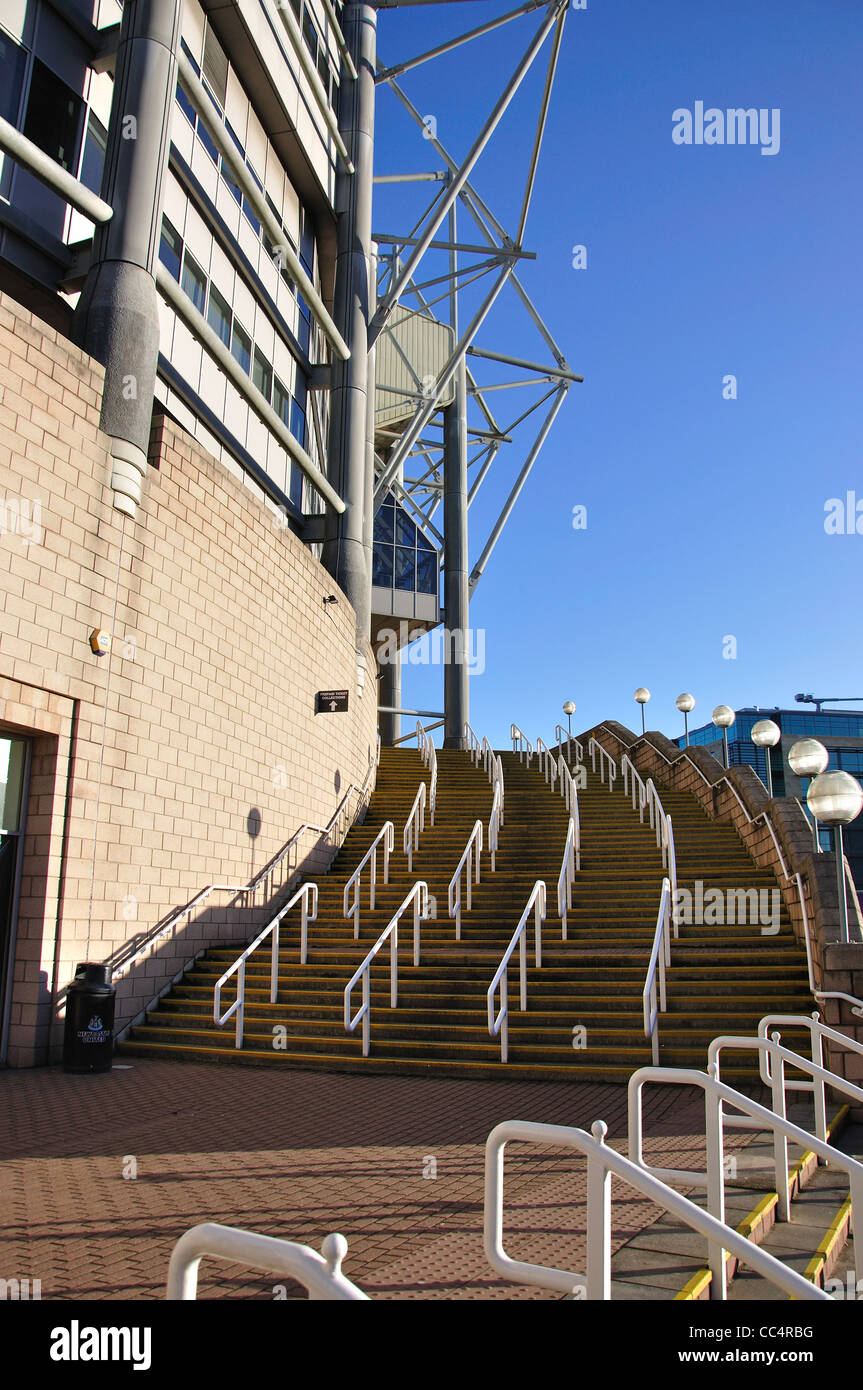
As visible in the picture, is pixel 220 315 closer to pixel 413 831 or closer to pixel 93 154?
pixel 93 154

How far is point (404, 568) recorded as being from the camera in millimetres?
38219

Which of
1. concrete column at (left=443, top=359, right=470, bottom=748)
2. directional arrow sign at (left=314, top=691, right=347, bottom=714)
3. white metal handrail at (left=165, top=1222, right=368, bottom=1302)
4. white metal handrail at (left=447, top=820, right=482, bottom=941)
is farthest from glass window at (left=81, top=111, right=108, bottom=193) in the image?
concrete column at (left=443, top=359, right=470, bottom=748)

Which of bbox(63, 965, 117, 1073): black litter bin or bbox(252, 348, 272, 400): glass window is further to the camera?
bbox(252, 348, 272, 400): glass window

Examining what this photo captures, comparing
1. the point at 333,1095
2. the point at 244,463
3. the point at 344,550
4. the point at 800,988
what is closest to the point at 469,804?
the point at 344,550

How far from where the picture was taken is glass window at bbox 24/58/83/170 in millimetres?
11867

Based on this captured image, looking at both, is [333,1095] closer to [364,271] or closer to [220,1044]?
[220,1044]

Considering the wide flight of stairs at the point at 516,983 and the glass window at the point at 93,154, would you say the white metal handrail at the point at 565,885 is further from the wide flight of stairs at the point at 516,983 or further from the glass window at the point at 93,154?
the glass window at the point at 93,154

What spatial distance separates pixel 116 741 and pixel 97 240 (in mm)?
5970

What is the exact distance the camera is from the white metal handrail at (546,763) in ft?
72.2

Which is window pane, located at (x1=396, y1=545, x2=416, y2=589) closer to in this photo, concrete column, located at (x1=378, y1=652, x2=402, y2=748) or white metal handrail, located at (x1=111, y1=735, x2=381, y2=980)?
concrete column, located at (x1=378, y1=652, x2=402, y2=748)

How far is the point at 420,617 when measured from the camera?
1508 inches

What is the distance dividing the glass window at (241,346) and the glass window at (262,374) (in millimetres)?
340

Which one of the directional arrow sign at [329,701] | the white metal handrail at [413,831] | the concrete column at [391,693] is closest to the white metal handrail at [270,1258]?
the white metal handrail at [413,831]

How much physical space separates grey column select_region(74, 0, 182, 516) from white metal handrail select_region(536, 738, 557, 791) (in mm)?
13122
